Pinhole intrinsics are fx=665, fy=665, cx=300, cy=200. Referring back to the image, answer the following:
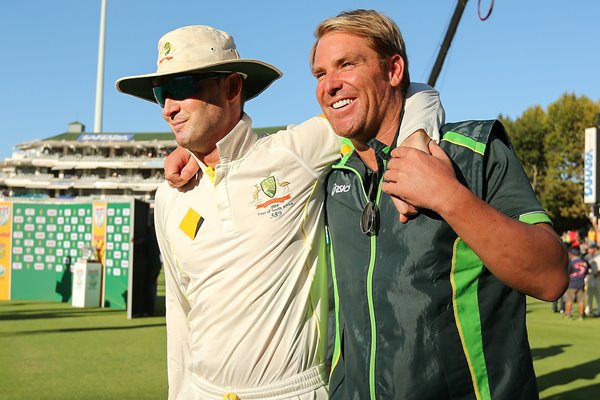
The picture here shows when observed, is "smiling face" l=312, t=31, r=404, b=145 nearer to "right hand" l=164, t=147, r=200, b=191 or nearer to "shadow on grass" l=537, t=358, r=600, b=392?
"right hand" l=164, t=147, r=200, b=191

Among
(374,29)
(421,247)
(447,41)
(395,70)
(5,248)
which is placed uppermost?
(447,41)

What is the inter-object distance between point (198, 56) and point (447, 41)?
24.2 feet

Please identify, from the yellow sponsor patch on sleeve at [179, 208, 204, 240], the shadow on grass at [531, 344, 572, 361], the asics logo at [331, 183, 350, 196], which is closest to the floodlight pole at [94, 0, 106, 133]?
the shadow on grass at [531, 344, 572, 361]

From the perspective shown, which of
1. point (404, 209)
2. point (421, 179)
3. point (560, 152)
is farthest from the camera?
point (560, 152)

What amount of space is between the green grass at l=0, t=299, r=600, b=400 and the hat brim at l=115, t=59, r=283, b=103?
481 centimetres

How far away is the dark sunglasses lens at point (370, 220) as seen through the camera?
6.35 feet

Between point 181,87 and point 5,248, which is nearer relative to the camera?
point 181,87

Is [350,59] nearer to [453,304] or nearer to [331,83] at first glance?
[331,83]

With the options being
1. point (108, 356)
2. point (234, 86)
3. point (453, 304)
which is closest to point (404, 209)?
point (453, 304)

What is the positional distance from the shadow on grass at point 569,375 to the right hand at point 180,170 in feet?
21.4

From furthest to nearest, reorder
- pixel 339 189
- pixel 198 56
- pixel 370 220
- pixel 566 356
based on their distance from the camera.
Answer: pixel 566 356
pixel 198 56
pixel 339 189
pixel 370 220

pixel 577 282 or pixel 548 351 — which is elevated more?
pixel 577 282

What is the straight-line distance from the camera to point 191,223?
2.68 m

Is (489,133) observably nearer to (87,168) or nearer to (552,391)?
(552,391)
